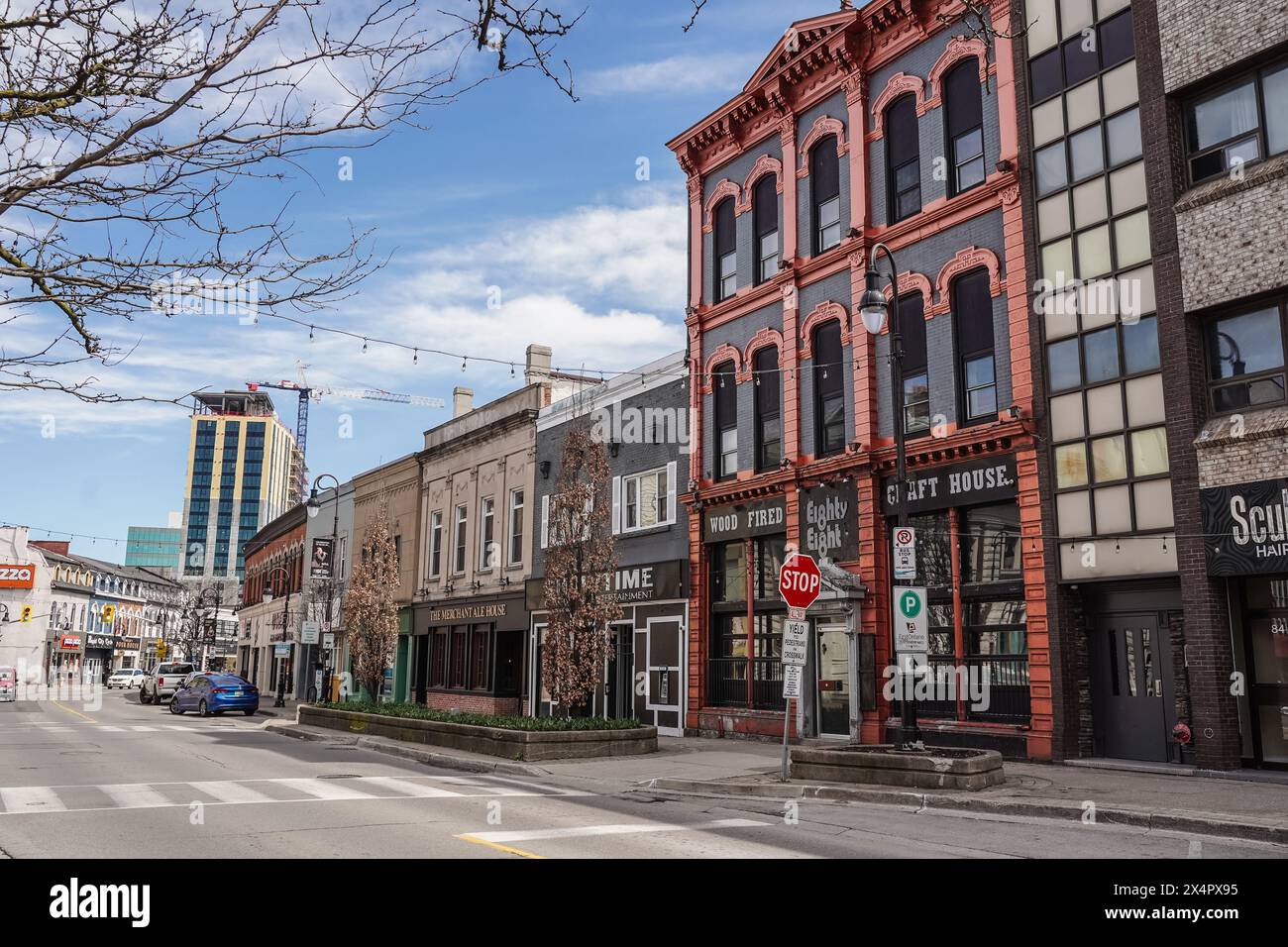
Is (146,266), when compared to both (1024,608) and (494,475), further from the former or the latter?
(494,475)

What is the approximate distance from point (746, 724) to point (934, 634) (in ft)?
19.0

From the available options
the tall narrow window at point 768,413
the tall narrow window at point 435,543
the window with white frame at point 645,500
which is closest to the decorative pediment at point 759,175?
the tall narrow window at point 768,413

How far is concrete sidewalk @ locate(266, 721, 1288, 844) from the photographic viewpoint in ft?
36.2

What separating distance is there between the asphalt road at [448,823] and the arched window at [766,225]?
1431 centimetres

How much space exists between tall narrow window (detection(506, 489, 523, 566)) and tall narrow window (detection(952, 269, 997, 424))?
18.5 metres

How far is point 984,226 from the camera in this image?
19.4 meters

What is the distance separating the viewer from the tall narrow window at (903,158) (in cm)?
2131

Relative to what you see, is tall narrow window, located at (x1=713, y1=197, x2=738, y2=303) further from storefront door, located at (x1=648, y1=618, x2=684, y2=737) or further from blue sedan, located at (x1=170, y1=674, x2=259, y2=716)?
blue sedan, located at (x1=170, y1=674, x2=259, y2=716)

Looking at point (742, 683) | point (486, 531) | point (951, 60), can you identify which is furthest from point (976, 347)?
point (486, 531)

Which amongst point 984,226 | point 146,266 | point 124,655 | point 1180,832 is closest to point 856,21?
point 984,226

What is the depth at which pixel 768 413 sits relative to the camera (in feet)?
81.4

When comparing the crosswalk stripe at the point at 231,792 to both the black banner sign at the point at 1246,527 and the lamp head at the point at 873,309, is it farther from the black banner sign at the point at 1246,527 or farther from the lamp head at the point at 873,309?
the black banner sign at the point at 1246,527

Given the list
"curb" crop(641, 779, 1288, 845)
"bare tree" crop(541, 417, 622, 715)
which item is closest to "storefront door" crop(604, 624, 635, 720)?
"bare tree" crop(541, 417, 622, 715)

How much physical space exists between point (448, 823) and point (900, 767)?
639 cm
